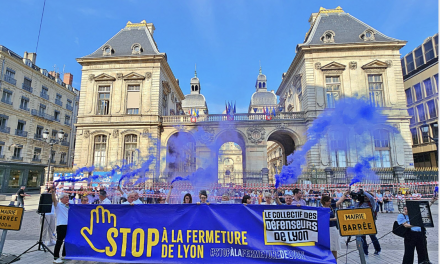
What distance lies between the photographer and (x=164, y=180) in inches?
896

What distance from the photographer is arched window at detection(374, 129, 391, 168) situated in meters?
23.3

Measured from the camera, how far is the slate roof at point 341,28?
1021 inches

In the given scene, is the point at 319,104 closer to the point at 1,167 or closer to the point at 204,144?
the point at 204,144

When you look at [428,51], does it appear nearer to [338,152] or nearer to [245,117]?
[338,152]

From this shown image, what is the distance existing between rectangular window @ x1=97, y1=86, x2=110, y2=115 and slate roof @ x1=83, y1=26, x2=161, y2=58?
4028 mm

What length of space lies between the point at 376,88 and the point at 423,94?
41.5 ft

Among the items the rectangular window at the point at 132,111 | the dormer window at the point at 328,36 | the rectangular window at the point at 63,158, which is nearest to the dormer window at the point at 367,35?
the dormer window at the point at 328,36

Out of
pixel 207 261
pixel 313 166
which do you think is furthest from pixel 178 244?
pixel 313 166

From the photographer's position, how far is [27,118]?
33.9m

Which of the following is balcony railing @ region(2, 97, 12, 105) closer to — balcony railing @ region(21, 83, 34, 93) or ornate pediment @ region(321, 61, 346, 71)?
balcony railing @ region(21, 83, 34, 93)

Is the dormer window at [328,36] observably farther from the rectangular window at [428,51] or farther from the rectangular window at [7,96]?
the rectangular window at [7,96]

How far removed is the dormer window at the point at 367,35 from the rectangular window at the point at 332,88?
4987mm

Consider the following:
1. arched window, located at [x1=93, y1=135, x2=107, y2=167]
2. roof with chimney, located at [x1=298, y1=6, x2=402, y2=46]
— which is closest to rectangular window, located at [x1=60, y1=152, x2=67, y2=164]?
arched window, located at [x1=93, y1=135, x2=107, y2=167]

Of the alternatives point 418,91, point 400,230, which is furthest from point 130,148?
point 418,91
